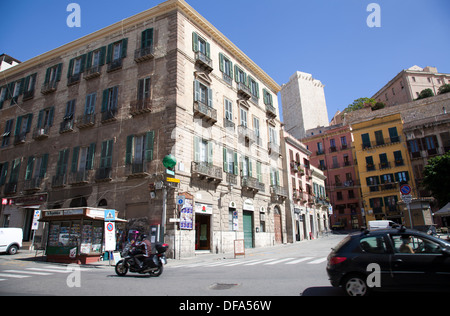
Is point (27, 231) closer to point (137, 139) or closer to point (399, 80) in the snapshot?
point (137, 139)

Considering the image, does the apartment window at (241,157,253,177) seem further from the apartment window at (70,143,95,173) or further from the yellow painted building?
the yellow painted building

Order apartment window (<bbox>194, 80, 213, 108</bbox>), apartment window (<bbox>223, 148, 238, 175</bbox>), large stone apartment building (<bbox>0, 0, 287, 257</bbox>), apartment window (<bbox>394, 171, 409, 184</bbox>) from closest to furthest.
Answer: large stone apartment building (<bbox>0, 0, 287, 257</bbox>), apartment window (<bbox>194, 80, 213, 108</bbox>), apartment window (<bbox>223, 148, 238, 175</bbox>), apartment window (<bbox>394, 171, 409, 184</bbox>)

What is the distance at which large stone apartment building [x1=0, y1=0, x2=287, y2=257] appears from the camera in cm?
1958

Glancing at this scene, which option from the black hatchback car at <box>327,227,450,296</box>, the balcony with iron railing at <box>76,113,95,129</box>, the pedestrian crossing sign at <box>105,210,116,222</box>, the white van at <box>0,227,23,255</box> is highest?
the balcony with iron railing at <box>76,113,95,129</box>

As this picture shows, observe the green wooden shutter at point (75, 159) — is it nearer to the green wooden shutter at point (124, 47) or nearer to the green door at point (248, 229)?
the green wooden shutter at point (124, 47)

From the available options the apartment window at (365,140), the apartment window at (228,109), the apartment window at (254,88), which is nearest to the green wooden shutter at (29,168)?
the apartment window at (228,109)

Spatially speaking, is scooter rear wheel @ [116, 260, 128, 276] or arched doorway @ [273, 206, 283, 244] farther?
arched doorway @ [273, 206, 283, 244]

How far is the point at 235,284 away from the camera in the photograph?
7.93m

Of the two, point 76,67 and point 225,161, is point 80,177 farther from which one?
point 225,161

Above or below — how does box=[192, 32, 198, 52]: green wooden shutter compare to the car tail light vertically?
above

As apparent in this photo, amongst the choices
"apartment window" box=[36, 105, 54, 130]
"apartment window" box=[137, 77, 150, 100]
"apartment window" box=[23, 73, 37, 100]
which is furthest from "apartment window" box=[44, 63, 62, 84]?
"apartment window" box=[137, 77, 150, 100]

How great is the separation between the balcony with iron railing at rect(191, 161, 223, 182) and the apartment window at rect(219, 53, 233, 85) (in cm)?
867

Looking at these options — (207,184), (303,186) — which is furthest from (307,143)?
(207,184)

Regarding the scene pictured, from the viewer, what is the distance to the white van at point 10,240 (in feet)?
63.1
